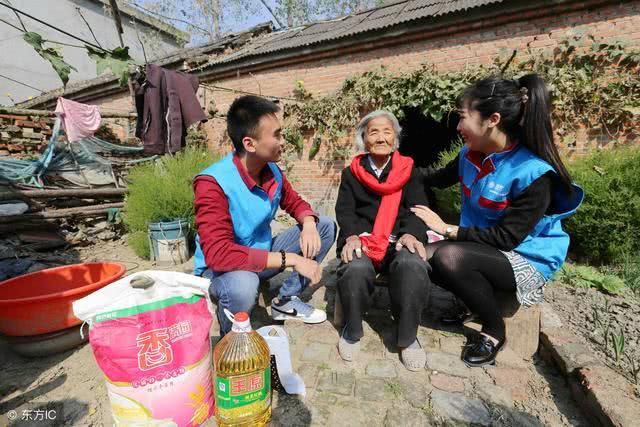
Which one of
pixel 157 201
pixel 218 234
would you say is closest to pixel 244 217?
pixel 218 234

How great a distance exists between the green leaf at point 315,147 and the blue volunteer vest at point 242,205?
16.2 ft

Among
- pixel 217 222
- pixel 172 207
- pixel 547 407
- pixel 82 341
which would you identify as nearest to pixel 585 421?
pixel 547 407

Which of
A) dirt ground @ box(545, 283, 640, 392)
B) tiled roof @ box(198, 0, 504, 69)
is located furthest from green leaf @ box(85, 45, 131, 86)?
tiled roof @ box(198, 0, 504, 69)

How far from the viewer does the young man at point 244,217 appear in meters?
1.80

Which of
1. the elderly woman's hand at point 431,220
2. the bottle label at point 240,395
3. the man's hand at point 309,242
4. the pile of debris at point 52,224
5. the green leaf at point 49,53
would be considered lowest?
the pile of debris at point 52,224

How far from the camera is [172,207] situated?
14.0 ft

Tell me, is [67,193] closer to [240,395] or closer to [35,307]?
[35,307]

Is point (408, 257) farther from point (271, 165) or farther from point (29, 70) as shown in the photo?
point (29, 70)

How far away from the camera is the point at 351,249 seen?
7.04ft

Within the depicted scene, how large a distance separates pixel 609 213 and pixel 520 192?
2191 millimetres

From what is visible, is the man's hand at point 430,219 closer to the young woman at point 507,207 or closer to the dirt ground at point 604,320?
the young woman at point 507,207

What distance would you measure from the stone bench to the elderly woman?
0.57 m

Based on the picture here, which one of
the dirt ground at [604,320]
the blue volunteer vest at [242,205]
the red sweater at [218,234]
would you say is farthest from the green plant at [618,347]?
the blue volunteer vest at [242,205]

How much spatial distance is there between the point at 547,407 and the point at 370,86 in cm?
575
